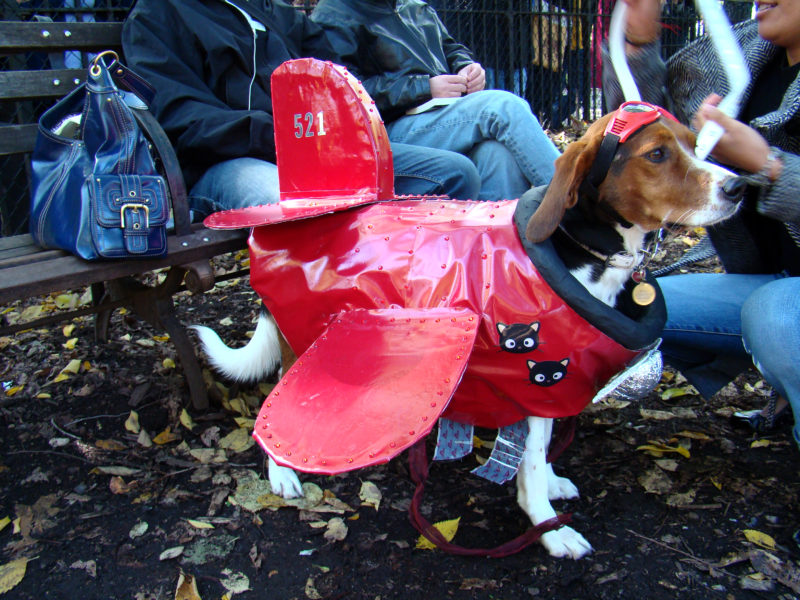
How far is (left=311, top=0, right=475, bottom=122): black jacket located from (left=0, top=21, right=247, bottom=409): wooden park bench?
1.06m

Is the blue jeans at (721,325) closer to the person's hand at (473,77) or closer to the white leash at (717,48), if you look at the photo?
the white leash at (717,48)

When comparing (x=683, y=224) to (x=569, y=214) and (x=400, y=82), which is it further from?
(x=400, y=82)

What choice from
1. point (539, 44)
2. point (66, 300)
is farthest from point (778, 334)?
point (539, 44)

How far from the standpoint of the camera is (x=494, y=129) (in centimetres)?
303

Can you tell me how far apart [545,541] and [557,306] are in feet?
2.54

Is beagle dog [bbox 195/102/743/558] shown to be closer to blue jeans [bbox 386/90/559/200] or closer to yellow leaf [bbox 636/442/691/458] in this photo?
yellow leaf [bbox 636/442/691/458]

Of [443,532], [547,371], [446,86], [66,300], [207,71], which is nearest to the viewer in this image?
[547,371]

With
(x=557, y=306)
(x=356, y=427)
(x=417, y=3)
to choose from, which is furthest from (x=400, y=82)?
(x=356, y=427)

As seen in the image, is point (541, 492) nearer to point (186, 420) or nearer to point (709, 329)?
point (709, 329)

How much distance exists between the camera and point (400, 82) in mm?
3199

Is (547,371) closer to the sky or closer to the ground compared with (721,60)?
closer to the ground

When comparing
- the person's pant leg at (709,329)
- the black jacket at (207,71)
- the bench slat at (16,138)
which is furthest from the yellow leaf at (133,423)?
the person's pant leg at (709,329)

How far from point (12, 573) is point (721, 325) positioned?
244cm

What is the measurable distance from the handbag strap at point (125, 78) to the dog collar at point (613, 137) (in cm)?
167
